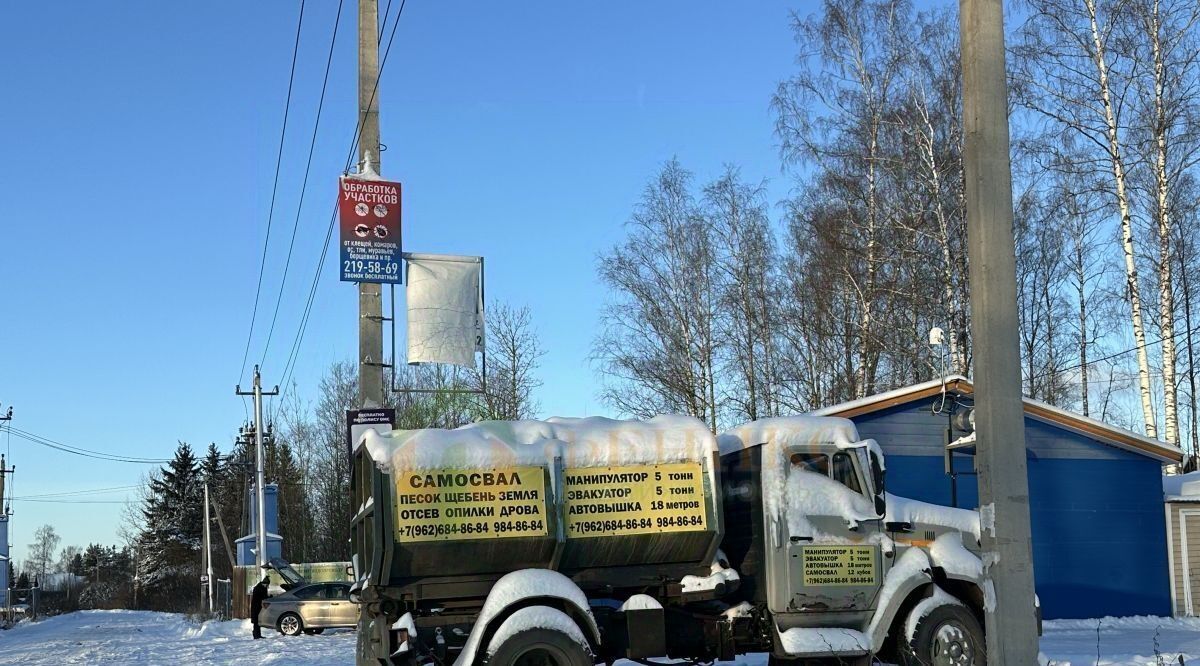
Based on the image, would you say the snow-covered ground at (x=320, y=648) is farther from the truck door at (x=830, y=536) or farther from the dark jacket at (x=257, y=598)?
the truck door at (x=830, y=536)

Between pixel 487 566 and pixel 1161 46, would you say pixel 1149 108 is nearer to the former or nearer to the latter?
pixel 1161 46

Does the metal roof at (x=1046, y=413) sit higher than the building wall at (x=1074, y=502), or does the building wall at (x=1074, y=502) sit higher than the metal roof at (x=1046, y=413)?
the metal roof at (x=1046, y=413)

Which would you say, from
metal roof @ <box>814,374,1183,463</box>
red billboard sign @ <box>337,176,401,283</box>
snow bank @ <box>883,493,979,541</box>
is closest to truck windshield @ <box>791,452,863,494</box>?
snow bank @ <box>883,493,979,541</box>

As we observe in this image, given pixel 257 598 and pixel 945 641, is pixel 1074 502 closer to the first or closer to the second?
pixel 945 641

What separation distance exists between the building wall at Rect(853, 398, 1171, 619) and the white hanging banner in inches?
309

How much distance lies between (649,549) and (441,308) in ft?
16.5

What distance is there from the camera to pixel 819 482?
1123 centimetres

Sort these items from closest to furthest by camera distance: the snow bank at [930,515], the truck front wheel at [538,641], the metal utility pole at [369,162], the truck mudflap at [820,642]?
1. the truck front wheel at [538,641]
2. the truck mudflap at [820,642]
3. the snow bank at [930,515]
4. the metal utility pole at [369,162]

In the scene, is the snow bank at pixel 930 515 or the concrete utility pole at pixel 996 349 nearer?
the concrete utility pole at pixel 996 349

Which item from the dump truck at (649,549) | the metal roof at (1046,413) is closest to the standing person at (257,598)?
the metal roof at (1046,413)

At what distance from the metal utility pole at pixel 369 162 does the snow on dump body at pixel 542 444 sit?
3592 mm

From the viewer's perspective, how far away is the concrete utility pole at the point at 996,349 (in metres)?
6.53

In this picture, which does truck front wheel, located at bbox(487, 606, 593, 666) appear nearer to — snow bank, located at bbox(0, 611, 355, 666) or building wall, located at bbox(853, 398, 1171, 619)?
snow bank, located at bbox(0, 611, 355, 666)

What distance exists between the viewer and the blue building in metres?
19.7
